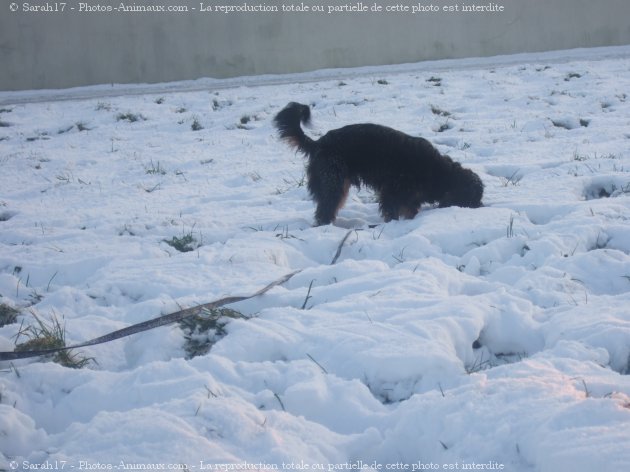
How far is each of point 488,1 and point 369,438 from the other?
13.1 m

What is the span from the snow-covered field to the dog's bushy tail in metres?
0.54

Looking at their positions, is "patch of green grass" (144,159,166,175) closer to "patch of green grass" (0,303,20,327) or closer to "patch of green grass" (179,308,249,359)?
"patch of green grass" (0,303,20,327)

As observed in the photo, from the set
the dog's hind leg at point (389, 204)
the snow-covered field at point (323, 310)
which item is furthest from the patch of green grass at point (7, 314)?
the dog's hind leg at point (389, 204)

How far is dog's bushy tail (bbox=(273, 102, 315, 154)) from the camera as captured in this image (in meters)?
4.28

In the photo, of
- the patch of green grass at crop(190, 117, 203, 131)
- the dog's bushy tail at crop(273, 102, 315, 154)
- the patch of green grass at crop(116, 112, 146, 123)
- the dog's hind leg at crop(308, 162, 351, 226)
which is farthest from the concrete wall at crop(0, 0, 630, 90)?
the dog's hind leg at crop(308, 162, 351, 226)

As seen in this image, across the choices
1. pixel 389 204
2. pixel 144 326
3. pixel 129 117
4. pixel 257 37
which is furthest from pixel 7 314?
pixel 257 37

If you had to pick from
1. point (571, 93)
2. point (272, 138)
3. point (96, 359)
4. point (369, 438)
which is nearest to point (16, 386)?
point (96, 359)

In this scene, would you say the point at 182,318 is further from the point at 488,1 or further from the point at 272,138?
the point at 488,1

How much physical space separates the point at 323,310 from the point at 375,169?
6.20 feet

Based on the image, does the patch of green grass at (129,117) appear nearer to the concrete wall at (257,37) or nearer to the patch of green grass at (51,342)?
the concrete wall at (257,37)

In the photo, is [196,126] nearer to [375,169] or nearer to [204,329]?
[375,169]

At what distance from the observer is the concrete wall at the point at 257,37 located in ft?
39.0

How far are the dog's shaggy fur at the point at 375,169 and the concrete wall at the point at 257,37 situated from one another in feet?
28.7

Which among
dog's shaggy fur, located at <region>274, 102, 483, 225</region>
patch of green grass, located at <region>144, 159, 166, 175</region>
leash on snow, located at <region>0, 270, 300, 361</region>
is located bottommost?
leash on snow, located at <region>0, 270, 300, 361</region>
